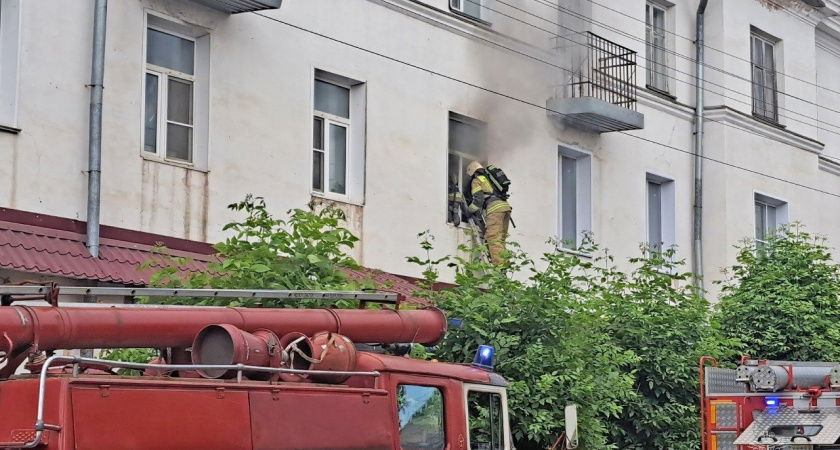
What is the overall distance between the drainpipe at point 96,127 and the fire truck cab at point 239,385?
4913mm

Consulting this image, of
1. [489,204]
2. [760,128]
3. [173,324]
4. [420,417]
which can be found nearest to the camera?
[173,324]

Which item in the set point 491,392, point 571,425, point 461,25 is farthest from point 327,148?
point 571,425

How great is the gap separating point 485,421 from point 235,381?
8.03 feet

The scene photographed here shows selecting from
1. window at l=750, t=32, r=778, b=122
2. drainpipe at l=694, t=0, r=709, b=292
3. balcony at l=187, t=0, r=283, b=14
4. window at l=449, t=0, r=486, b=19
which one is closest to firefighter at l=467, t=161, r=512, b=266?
window at l=449, t=0, r=486, b=19

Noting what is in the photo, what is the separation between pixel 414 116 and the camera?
18016 millimetres

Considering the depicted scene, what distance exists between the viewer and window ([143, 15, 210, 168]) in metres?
14.9

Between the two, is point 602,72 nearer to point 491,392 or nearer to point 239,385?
point 491,392

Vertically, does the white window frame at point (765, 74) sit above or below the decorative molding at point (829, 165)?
above

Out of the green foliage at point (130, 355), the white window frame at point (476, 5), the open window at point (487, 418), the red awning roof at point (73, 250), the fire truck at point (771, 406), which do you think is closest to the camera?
the open window at point (487, 418)

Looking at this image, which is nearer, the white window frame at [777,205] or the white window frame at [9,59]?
the white window frame at [9,59]

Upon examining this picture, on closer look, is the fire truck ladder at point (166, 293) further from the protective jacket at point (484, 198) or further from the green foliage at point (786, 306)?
the green foliage at point (786, 306)

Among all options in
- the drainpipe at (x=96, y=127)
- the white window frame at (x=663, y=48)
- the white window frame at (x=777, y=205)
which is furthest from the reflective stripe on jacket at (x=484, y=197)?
the white window frame at (x=777, y=205)

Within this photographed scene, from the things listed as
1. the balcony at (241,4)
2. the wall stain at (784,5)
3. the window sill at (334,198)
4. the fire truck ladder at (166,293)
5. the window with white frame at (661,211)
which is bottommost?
the fire truck ladder at (166,293)

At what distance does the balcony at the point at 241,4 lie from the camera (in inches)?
596
